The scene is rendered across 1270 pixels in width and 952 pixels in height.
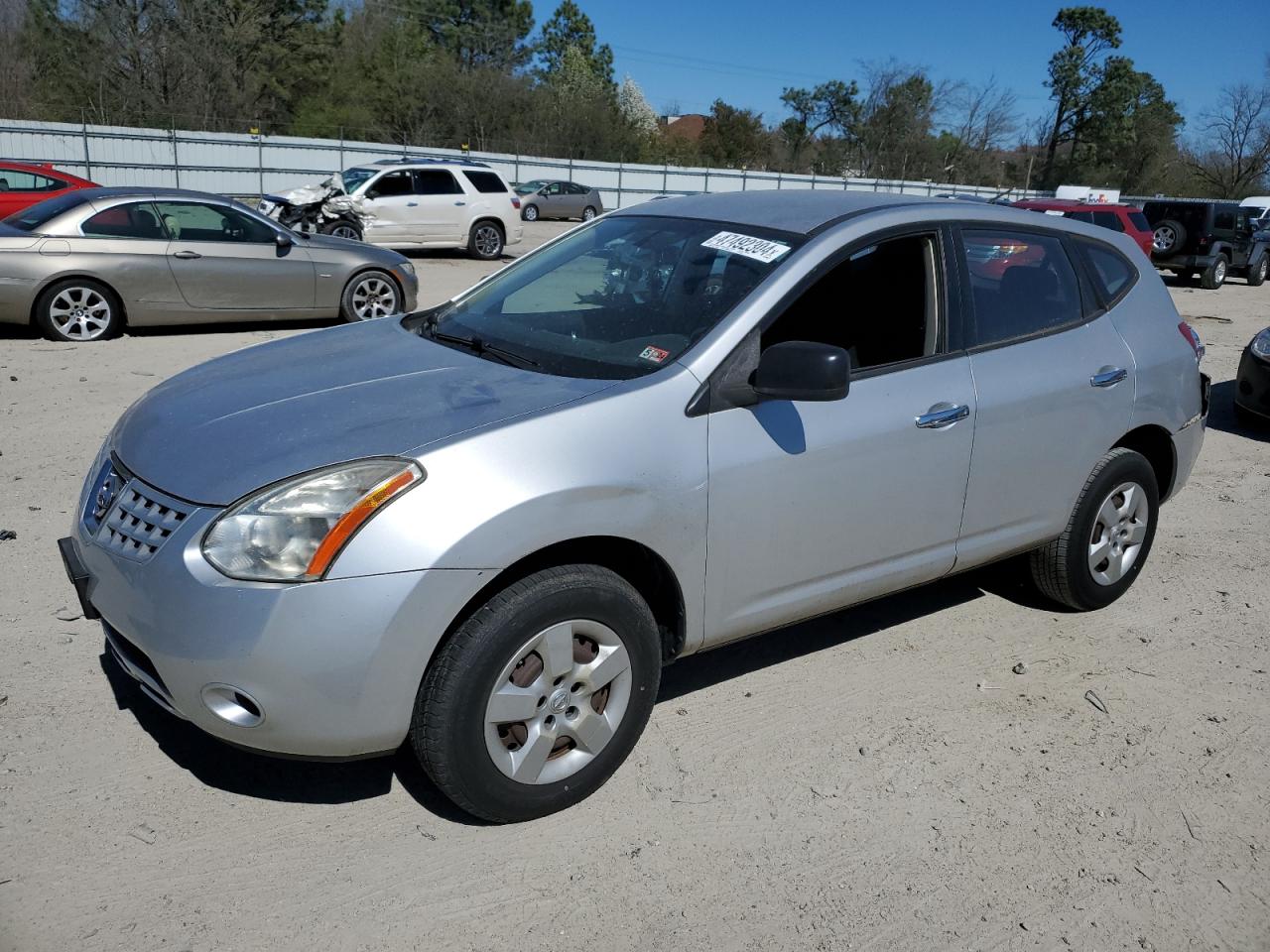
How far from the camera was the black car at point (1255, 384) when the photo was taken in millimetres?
8266

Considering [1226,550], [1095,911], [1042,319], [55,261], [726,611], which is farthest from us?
[55,261]

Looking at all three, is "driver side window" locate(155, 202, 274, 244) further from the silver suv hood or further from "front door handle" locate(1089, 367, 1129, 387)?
"front door handle" locate(1089, 367, 1129, 387)

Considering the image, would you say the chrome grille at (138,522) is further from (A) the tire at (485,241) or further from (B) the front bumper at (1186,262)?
(B) the front bumper at (1186,262)

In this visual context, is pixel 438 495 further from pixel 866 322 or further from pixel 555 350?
pixel 866 322

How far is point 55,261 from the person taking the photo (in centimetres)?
921

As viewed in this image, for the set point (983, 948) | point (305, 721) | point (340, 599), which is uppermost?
point (340, 599)

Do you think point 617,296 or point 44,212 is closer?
point 617,296

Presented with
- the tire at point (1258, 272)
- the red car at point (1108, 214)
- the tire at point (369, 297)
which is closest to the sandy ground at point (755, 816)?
the tire at point (369, 297)

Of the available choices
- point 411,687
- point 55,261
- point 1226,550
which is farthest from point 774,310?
point 55,261

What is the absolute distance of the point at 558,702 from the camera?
2.92 meters

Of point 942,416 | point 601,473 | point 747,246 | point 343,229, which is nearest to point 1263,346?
point 942,416

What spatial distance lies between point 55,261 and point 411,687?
8.36 metres

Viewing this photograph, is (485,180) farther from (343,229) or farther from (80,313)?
(80,313)

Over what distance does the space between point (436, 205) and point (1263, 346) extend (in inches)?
572
